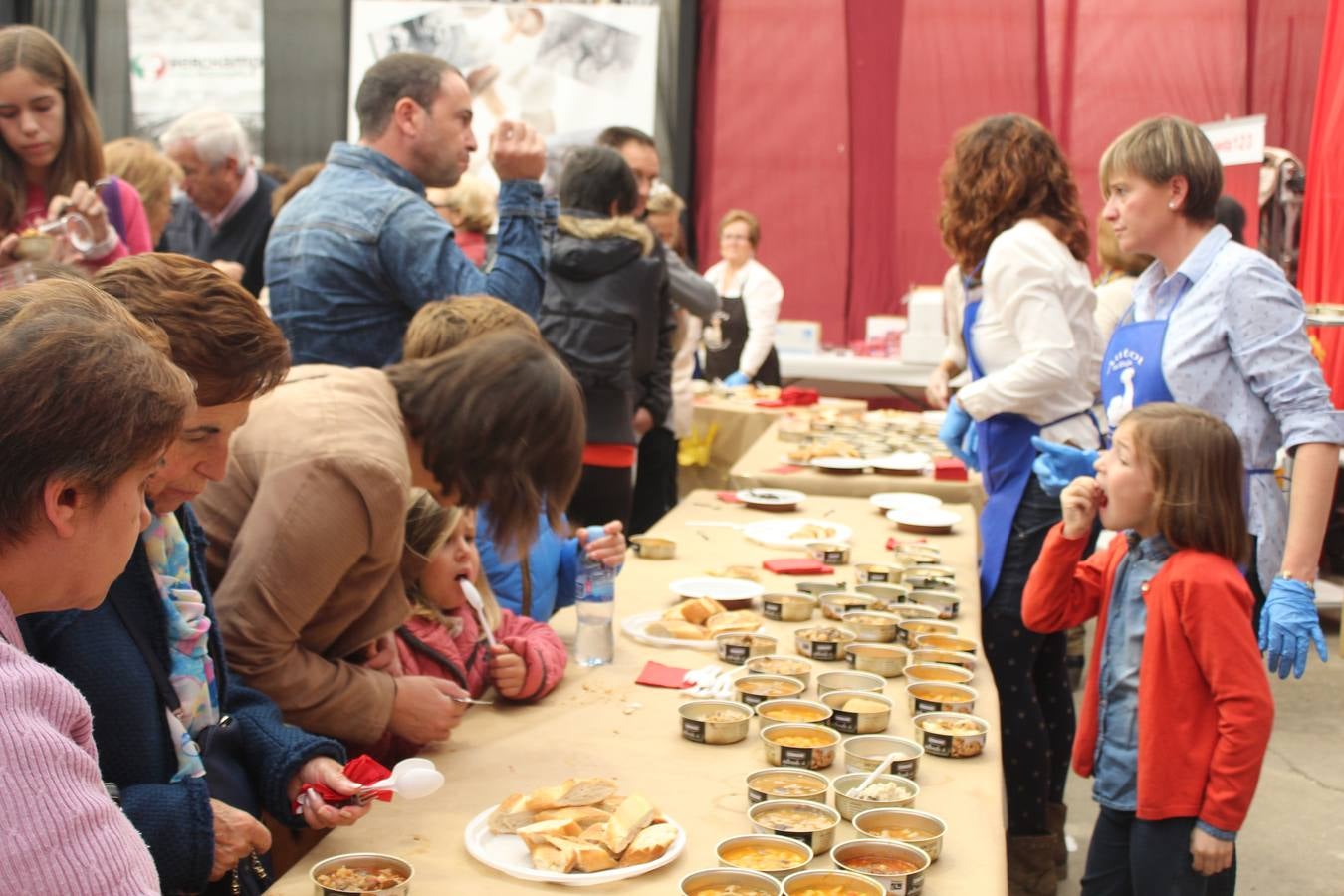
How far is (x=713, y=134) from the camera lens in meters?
8.68

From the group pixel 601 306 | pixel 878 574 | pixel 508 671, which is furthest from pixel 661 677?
pixel 601 306

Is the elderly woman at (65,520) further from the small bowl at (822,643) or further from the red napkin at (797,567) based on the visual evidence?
the red napkin at (797,567)

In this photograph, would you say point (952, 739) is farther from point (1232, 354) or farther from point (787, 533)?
point (787, 533)

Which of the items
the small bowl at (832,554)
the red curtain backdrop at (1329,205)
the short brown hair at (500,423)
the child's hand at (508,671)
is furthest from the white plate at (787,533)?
the red curtain backdrop at (1329,205)

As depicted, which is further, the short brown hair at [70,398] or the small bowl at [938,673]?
the small bowl at [938,673]

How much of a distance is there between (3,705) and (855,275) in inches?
315

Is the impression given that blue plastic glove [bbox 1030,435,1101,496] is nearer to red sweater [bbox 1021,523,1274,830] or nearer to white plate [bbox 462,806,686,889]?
red sweater [bbox 1021,523,1274,830]

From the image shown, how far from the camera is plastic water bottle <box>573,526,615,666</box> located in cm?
231

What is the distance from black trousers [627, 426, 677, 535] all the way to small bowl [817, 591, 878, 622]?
2.34 m

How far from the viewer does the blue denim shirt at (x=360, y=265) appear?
2766mm

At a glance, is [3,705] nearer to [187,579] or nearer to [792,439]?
[187,579]

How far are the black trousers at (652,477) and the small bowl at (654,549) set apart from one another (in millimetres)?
1724

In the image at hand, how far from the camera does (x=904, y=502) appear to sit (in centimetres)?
375

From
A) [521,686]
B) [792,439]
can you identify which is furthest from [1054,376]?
[792,439]
